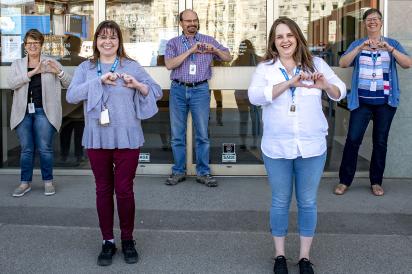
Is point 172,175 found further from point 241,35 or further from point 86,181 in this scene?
point 241,35

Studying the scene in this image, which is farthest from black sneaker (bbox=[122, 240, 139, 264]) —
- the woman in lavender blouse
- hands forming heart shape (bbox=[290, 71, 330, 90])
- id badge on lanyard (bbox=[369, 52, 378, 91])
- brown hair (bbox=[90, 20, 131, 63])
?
id badge on lanyard (bbox=[369, 52, 378, 91])

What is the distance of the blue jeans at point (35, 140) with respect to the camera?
6246 mm

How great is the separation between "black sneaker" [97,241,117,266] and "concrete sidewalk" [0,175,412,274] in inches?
2.5

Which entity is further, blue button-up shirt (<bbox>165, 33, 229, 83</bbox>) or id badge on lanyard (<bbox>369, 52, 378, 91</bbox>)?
blue button-up shirt (<bbox>165, 33, 229, 83</bbox>)

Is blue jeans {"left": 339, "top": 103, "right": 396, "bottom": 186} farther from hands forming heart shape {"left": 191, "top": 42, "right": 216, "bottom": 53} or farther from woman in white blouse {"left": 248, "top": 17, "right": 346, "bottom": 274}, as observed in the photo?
woman in white blouse {"left": 248, "top": 17, "right": 346, "bottom": 274}

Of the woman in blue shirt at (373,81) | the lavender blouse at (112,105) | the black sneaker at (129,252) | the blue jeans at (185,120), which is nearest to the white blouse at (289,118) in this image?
the lavender blouse at (112,105)

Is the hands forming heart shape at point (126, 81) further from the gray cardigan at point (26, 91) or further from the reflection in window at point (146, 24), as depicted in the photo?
the reflection in window at point (146, 24)

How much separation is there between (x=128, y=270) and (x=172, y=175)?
2586 mm

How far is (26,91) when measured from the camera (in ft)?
20.3

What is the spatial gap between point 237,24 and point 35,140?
2.66 m

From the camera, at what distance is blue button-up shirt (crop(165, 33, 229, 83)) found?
6.66 m

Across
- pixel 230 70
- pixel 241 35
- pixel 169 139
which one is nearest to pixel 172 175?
pixel 169 139

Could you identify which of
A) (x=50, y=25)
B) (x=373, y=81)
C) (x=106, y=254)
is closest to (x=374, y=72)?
(x=373, y=81)

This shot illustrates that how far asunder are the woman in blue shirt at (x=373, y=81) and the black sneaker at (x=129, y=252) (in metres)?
2.81
